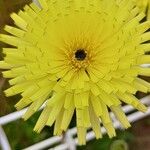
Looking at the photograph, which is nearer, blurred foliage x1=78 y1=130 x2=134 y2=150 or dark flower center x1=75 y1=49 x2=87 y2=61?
dark flower center x1=75 y1=49 x2=87 y2=61

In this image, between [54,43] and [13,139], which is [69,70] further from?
[13,139]

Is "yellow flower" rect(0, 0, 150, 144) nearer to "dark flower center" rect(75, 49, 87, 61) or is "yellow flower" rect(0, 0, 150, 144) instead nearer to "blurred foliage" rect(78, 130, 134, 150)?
"dark flower center" rect(75, 49, 87, 61)

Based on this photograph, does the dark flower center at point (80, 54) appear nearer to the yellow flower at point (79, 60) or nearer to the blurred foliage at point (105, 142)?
the yellow flower at point (79, 60)

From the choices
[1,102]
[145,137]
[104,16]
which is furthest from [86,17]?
[145,137]

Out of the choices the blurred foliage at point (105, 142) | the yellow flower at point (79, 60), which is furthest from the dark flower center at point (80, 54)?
the blurred foliage at point (105, 142)

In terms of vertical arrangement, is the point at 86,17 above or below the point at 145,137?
above

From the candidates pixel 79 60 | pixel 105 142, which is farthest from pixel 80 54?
pixel 105 142

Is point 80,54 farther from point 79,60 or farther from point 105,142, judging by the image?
point 105,142

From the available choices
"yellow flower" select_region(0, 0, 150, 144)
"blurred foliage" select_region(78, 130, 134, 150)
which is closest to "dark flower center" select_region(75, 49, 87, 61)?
"yellow flower" select_region(0, 0, 150, 144)

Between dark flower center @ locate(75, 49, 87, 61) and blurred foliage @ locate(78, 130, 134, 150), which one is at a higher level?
dark flower center @ locate(75, 49, 87, 61)
